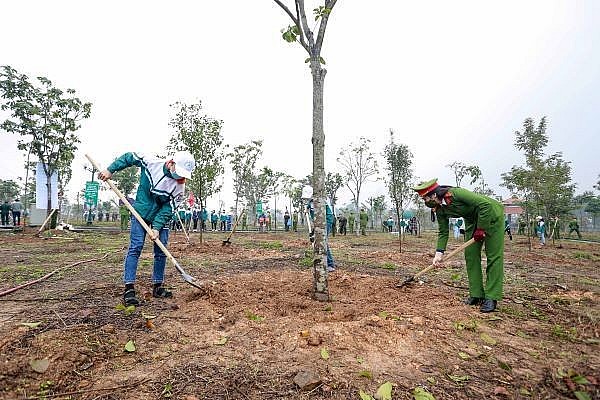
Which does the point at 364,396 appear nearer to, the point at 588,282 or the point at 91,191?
the point at 588,282

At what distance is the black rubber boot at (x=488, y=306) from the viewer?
4378 mm

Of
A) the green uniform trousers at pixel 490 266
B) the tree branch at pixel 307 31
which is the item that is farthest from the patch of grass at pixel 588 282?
the tree branch at pixel 307 31

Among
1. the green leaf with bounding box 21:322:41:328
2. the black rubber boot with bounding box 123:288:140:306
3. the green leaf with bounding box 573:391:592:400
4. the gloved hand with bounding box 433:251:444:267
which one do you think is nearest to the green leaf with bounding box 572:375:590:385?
the green leaf with bounding box 573:391:592:400

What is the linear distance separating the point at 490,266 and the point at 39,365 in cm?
481

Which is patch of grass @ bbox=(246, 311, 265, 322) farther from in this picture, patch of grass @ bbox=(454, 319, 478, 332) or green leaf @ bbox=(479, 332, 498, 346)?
green leaf @ bbox=(479, 332, 498, 346)

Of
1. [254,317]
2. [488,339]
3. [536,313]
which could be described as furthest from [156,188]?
[536,313]

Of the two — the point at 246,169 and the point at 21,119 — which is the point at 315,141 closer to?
the point at 21,119

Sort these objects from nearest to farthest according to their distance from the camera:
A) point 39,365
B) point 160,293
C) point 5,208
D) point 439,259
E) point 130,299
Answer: point 39,365, point 130,299, point 160,293, point 439,259, point 5,208

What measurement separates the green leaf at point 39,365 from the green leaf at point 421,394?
2.62m

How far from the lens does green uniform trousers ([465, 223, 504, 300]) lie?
4.46 metres

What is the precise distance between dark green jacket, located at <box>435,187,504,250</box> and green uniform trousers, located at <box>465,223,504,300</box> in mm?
112

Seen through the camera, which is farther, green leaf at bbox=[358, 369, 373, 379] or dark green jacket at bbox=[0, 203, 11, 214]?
dark green jacket at bbox=[0, 203, 11, 214]

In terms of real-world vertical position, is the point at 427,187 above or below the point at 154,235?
above

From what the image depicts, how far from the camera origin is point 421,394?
2.41 meters
